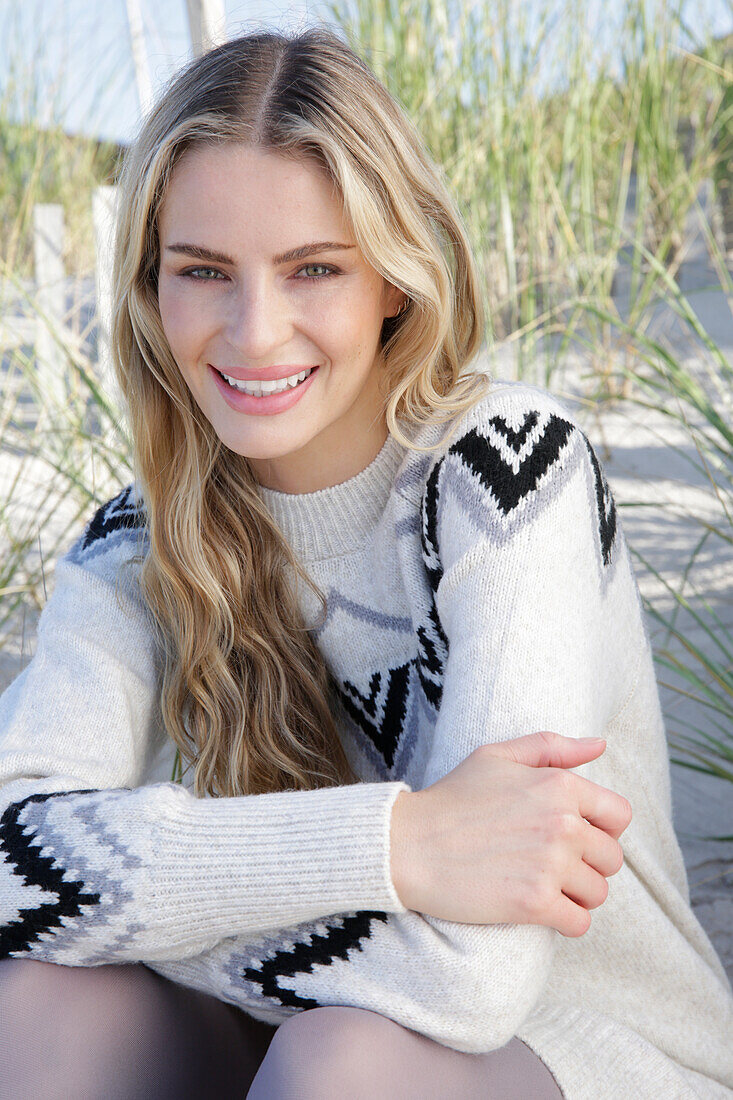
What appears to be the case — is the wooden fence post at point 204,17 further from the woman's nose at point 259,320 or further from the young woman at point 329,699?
the woman's nose at point 259,320

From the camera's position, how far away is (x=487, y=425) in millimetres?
1191

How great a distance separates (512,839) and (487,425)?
0.47 m

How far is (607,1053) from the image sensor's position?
1071 millimetres

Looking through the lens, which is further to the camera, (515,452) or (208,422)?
(208,422)

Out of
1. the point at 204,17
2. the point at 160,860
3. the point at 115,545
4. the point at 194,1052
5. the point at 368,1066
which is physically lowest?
the point at 194,1052

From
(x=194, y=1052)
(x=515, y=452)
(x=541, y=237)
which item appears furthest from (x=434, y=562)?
(x=541, y=237)

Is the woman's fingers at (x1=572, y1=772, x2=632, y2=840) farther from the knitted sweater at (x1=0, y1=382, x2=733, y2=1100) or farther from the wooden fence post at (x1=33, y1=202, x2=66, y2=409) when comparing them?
the wooden fence post at (x1=33, y1=202, x2=66, y2=409)

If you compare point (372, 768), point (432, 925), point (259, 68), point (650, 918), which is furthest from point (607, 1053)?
point (259, 68)

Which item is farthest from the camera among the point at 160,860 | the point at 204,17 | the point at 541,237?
the point at 541,237

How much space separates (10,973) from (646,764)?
768 millimetres

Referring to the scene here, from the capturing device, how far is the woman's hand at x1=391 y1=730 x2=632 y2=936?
3.10 feet

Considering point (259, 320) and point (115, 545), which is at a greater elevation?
point (259, 320)

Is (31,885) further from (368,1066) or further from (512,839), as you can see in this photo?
(512,839)

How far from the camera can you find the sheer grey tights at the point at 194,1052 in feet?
3.00
